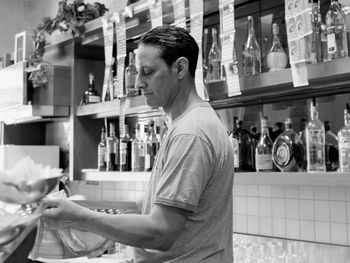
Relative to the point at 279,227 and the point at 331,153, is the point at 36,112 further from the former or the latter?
the point at 331,153

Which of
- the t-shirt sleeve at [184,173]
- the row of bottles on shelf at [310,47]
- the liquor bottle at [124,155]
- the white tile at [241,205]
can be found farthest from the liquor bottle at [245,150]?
the t-shirt sleeve at [184,173]

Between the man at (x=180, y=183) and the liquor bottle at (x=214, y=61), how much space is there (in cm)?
136

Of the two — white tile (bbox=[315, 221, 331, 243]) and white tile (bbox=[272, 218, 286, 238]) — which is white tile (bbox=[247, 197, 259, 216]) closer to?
white tile (bbox=[272, 218, 286, 238])

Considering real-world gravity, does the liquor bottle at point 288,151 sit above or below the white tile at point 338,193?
above

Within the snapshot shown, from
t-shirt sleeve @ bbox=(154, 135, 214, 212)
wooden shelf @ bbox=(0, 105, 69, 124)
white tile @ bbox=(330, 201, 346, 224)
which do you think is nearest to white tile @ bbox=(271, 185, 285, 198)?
white tile @ bbox=(330, 201, 346, 224)

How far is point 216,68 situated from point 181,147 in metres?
1.66

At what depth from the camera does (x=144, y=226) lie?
1.46 metres

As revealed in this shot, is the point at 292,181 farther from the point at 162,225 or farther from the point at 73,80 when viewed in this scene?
the point at 73,80

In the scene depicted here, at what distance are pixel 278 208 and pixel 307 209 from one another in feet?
0.66

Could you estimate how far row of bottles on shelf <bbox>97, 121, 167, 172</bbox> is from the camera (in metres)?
3.39

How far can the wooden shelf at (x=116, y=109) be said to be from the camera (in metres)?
3.21

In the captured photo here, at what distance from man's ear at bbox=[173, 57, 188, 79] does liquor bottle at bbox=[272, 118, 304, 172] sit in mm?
986

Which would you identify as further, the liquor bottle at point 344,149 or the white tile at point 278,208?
the white tile at point 278,208

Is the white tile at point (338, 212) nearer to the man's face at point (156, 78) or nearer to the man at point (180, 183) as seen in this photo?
the man at point (180, 183)
